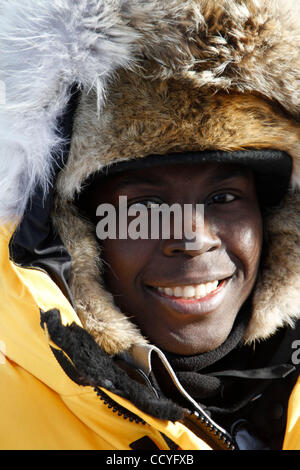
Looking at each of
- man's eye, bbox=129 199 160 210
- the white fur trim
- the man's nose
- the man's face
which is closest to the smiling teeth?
the man's face

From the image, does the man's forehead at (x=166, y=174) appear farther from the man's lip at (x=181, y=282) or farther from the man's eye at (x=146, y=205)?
the man's lip at (x=181, y=282)

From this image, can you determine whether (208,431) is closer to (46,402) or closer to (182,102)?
(46,402)

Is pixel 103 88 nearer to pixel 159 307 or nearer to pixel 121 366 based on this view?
pixel 159 307

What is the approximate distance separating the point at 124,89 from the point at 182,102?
18 centimetres

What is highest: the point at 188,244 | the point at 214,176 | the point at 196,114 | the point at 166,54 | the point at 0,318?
the point at 166,54

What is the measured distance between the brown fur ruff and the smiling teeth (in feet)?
0.57

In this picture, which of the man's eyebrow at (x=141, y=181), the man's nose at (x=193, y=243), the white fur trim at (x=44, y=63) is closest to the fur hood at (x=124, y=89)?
the white fur trim at (x=44, y=63)

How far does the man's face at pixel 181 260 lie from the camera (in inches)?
66.7

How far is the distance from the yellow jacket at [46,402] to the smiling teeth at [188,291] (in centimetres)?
37

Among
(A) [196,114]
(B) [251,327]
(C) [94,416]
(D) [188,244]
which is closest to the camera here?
(C) [94,416]

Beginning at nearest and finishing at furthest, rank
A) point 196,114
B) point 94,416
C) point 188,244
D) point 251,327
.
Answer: point 94,416 → point 196,114 → point 188,244 → point 251,327

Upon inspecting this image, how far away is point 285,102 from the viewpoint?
5.29 feet

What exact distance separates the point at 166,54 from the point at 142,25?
103mm
